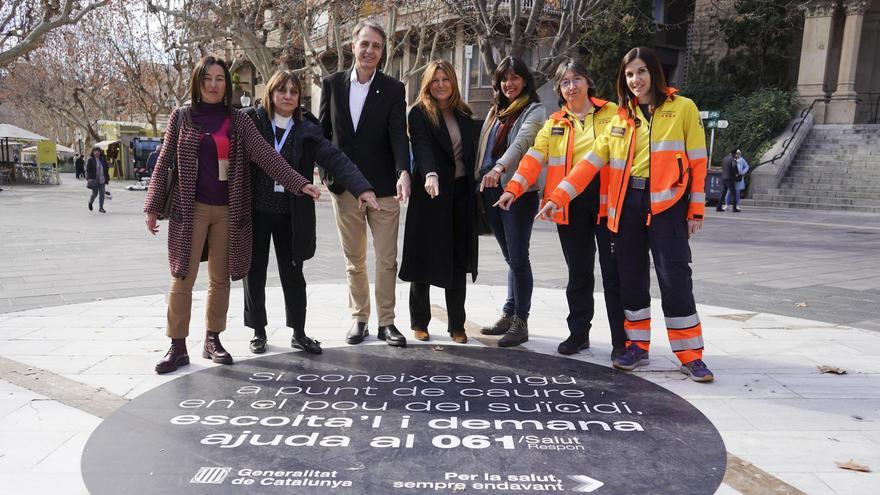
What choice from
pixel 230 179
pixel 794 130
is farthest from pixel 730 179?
pixel 230 179

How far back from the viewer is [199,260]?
3.99m

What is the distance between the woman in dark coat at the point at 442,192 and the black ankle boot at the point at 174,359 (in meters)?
1.46

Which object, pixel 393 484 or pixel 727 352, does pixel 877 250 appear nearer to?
pixel 727 352

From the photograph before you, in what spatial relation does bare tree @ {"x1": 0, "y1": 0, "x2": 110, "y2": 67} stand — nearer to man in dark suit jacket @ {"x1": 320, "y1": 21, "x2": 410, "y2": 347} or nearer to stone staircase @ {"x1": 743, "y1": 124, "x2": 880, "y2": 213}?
man in dark suit jacket @ {"x1": 320, "y1": 21, "x2": 410, "y2": 347}

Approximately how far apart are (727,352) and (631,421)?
1679 mm

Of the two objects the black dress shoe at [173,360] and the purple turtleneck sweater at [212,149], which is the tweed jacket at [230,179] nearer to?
the purple turtleneck sweater at [212,149]

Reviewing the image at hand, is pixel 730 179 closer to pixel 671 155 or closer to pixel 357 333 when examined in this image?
pixel 671 155

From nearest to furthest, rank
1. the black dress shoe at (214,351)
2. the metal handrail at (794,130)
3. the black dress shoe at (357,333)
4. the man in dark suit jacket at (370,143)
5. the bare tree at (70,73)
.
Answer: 1. the black dress shoe at (214,351)
2. the man in dark suit jacket at (370,143)
3. the black dress shoe at (357,333)
4. the metal handrail at (794,130)
5. the bare tree at (70,73)

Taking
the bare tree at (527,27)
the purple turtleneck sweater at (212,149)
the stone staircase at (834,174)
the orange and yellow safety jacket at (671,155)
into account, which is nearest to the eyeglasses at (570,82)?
the orange and yellow safety jacket at (671,155)

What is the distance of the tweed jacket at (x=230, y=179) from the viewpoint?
383cm

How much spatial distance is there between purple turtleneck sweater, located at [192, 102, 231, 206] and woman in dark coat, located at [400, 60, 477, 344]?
122 centimetres

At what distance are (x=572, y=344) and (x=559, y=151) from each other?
1286mm

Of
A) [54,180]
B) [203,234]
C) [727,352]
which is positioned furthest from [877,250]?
[54,180]

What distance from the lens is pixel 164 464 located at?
273 cm
